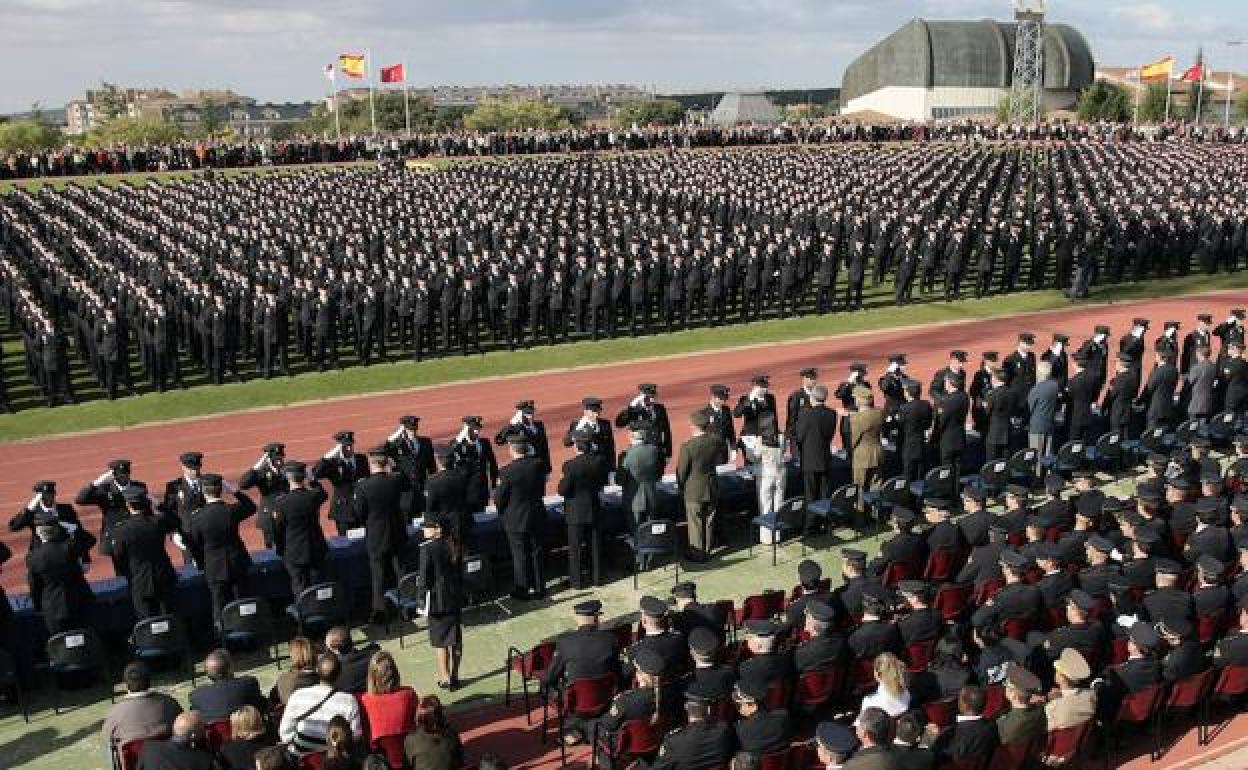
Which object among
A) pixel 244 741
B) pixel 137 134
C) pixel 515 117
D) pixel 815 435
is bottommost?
pixel 244 741

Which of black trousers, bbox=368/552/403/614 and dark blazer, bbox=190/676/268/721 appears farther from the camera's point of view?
black trousers, bbox=368/552/403/614

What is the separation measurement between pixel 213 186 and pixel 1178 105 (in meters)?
94.2

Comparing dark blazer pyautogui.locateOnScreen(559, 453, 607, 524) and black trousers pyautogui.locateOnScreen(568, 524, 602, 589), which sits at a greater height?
dark blazer pyautogui.locateOnScreen(559, 453, 607, 524)

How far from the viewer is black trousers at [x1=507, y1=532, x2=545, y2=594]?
10742 millimetres

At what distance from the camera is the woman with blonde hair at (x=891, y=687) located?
269 inches

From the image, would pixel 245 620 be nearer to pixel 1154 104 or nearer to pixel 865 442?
pixel 865 442

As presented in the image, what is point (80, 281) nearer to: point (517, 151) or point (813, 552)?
point (813, 552)

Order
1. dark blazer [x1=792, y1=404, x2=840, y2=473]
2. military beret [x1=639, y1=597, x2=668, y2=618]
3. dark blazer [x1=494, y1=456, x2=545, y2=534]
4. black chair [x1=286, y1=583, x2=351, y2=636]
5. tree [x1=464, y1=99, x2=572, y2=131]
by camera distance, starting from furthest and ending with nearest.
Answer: tree [x1=464, y1=99, x2=572, y2=131], dark blazer [x1=792, y1=404, x2=840, y2=473], dark blazer [x1=494, y1=456, x2=545, y2=534], black chair [x1=286, y1=583, x2=351, y2=636], military beret [x1=639, y1=597, x2=668, y2=618]

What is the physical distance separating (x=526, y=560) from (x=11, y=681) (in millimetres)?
4579

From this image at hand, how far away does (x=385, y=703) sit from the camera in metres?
6.85

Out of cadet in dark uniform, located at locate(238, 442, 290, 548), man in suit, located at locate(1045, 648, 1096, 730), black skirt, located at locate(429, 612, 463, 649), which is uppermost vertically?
cadet in dark uniform, located at locate(238, 442, 290, 548)

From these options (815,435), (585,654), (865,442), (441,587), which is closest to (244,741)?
(585,654)

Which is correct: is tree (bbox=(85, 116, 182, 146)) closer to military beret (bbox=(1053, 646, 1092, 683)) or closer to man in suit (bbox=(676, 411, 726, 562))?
man in suit (bbox=(676, 411, 726, 562))

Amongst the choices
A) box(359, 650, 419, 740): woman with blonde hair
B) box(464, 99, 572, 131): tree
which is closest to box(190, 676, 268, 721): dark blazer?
box(359, 650, 419, 740): woman with blonde hair
